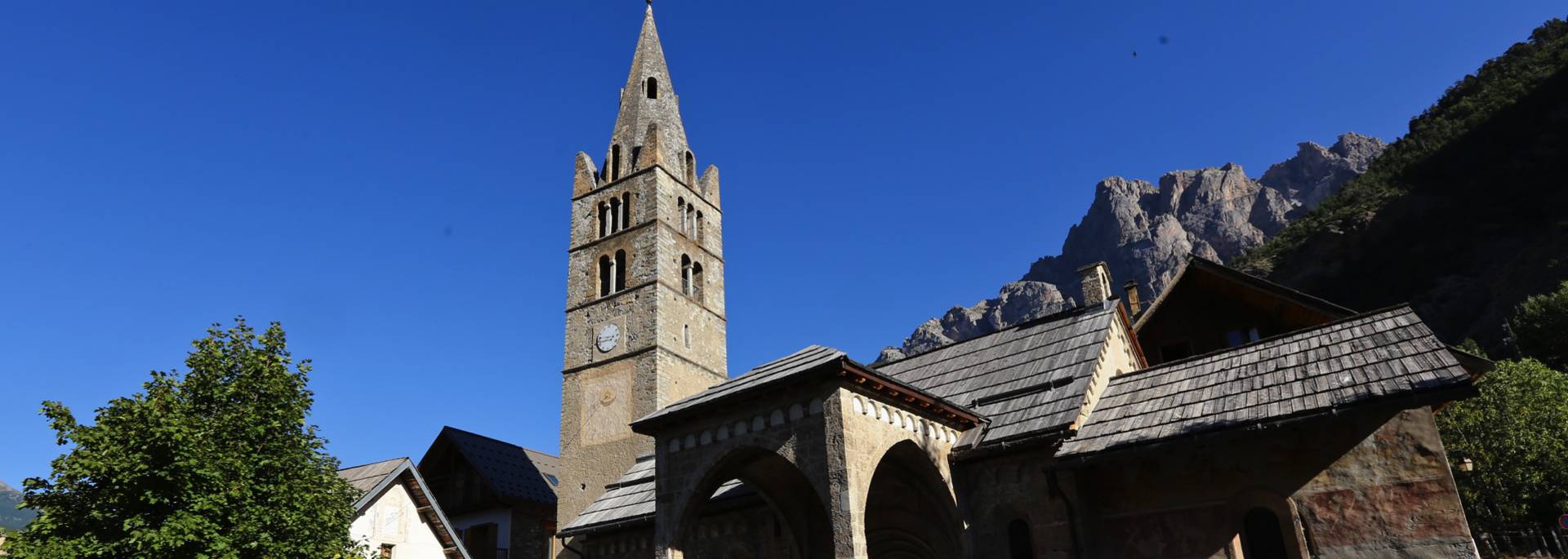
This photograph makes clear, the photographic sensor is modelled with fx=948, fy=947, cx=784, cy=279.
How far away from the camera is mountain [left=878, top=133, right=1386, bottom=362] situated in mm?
145625

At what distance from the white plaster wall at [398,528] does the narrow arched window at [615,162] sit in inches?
788

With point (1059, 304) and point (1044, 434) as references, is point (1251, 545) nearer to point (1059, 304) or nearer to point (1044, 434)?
point (1044, 434)

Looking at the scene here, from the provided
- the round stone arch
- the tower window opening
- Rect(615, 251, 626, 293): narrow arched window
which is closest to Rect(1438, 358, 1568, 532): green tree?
the round stone arch

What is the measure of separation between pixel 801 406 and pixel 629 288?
2447 centimetres

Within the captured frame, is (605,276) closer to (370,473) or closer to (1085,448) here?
(370,473)

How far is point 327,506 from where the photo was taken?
16.5 m

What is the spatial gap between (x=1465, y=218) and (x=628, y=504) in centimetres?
6596

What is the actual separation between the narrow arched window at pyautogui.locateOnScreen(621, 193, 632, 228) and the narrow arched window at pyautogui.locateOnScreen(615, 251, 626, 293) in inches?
50.4

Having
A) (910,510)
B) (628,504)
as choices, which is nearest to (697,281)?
(628,504)

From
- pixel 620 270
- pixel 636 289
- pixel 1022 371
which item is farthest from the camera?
pixel 620 270

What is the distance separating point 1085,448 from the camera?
592 inches

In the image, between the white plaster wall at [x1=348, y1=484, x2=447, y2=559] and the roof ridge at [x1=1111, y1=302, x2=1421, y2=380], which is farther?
the white plaster wall at [x1=348, y1=484, x2=447, y2=559]

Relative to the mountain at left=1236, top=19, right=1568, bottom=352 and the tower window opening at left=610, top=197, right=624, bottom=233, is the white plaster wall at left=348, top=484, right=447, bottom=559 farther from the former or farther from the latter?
the mountain at left=1236, top=19, right=1568, bottom=352

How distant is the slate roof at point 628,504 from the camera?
19062mm
